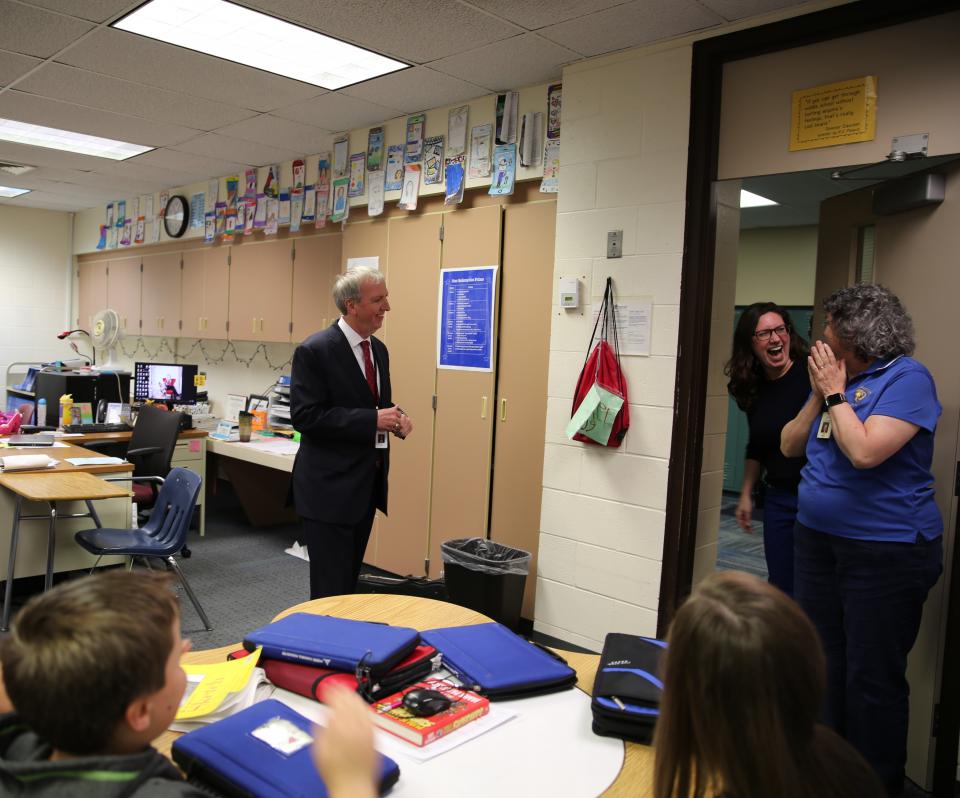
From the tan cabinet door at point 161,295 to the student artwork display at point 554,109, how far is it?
415 centimetres

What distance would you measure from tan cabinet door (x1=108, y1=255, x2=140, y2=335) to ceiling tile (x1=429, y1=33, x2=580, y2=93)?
4767 mm

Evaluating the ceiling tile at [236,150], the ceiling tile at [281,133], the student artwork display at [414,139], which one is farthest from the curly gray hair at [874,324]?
the ceiling tile at [236,150]

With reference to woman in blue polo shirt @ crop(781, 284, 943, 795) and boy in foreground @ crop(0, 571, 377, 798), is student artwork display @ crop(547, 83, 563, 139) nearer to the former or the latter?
woman in blue polo shirt @ crop(781, 284, 943, 795)

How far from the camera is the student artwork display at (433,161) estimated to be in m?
3.95

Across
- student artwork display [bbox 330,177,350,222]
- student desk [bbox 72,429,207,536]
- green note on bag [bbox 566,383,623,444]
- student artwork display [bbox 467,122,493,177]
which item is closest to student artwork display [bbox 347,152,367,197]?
student artwork display [bbox 330,177,350,222]

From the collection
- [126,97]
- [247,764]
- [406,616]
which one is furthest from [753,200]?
[247,764]

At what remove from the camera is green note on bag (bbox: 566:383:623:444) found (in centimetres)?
307

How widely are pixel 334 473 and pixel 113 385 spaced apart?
3.92m

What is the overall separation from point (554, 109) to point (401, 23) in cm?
85

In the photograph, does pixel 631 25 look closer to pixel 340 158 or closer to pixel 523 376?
pixel 523 376

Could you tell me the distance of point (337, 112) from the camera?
411 cm

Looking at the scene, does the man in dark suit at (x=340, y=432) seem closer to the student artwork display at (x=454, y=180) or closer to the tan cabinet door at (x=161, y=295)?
the student artwork display at (x=454, y=180)

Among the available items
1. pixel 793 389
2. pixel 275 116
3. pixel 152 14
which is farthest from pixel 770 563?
pixel 275 116

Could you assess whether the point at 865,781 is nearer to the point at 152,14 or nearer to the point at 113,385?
the point at 152,14
